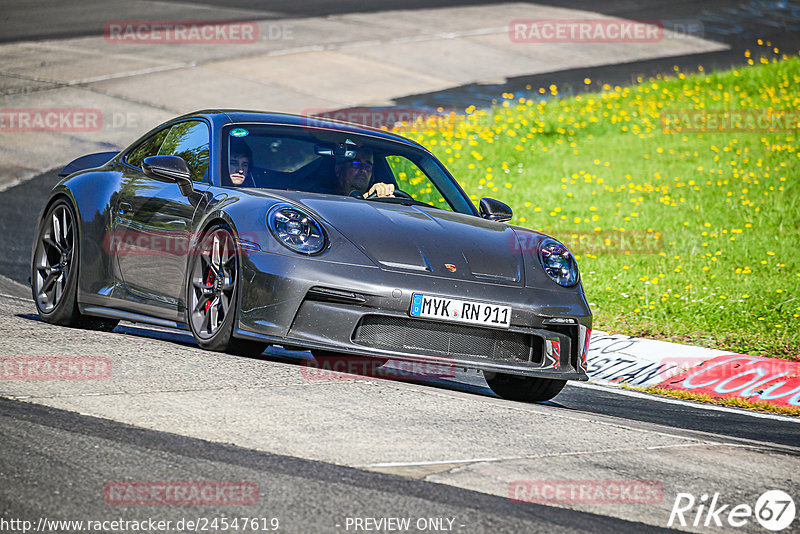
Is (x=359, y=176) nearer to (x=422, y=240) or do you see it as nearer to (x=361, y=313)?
(x=422, y=240)

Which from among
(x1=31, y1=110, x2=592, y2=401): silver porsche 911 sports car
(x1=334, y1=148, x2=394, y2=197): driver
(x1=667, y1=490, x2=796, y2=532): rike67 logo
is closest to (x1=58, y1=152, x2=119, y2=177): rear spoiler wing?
(x1=31, y1=110, x2=592, y2=401): silver porsche 911 sports car

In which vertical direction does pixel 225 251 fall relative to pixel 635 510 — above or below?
above

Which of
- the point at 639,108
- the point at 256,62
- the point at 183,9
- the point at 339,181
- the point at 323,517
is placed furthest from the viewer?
the point at 183,9

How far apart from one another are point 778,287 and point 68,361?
6.62m

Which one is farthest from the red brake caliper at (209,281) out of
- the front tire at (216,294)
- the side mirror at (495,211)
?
the side mirror at (495,211)

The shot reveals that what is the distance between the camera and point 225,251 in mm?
5820

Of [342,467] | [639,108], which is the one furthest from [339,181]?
[639,108]

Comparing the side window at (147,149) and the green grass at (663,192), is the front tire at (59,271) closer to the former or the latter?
the side window at (147,149)

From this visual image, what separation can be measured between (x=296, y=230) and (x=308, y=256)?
18 cm

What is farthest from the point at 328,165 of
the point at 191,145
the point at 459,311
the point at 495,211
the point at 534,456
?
the point at 534,456

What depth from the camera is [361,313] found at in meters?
5.50

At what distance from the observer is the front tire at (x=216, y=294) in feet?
18.8

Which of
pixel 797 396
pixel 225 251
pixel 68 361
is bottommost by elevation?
pixel 797 396

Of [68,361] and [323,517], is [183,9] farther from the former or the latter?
[323,517]
